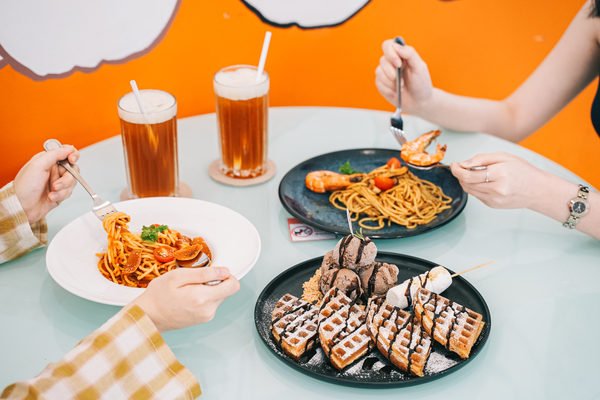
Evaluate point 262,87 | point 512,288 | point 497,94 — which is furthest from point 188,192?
point 497,94

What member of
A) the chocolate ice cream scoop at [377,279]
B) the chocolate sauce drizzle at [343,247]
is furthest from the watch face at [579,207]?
the chocolate sauce drizzle at [343,247]

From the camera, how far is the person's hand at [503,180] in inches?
67.7

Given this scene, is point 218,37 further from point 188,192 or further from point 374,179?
point 374,179

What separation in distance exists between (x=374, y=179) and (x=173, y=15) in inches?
56.5

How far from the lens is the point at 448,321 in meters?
1.33

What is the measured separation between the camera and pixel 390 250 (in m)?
1.79

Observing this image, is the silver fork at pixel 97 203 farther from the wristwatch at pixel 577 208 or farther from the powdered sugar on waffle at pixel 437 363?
the wristwatch at pixel 577 208

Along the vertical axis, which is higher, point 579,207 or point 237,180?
point 579,207

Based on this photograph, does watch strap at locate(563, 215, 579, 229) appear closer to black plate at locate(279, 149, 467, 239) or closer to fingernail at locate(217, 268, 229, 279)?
black plate at locate(279, 149, 467, 239)

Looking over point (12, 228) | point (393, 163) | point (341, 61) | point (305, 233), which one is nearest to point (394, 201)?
point (393, 163)

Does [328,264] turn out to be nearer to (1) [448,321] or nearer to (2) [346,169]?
(1) [448,321]

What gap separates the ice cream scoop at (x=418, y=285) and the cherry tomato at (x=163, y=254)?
70 centimetres

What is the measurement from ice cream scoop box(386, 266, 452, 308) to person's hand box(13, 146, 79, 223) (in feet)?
Answer: 3.78

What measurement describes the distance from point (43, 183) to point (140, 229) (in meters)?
0.35
